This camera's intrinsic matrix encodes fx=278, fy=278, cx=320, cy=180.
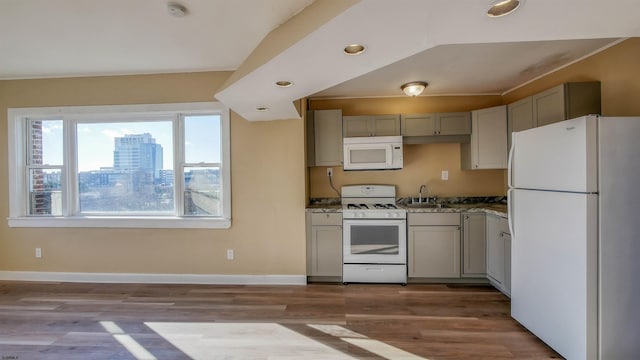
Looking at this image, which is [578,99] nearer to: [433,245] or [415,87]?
[415,87]

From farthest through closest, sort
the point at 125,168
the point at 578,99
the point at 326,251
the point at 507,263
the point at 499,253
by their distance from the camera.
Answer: the point at 125,168, the point at 326,251, the point at 499,253, the point at 507,263, the point at 578,99

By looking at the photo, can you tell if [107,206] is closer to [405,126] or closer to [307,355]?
[307,355]

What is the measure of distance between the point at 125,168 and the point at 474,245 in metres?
4.28

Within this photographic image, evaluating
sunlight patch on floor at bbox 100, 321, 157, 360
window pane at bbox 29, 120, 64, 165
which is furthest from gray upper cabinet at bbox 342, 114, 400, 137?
window pane at bbox 29, 120, 64, 165

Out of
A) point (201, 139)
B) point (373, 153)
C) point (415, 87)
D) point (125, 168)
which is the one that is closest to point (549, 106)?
point (415, 87)

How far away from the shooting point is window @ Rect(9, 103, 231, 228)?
131 inches

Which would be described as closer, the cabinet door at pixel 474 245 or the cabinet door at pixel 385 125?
the cabinet door at pixel 474 245

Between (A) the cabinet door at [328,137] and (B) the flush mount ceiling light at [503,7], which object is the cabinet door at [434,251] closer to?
(A) the cabinet door at [328,137]

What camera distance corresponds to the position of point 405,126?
11.6ft

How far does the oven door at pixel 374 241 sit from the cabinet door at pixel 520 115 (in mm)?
1627

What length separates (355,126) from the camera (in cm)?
356

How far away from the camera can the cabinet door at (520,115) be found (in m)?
2.88

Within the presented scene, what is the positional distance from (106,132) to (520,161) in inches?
176

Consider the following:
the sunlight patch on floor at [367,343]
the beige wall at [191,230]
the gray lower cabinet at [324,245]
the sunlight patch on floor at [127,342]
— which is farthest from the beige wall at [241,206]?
the sunlight patch on floor at [367,343]
